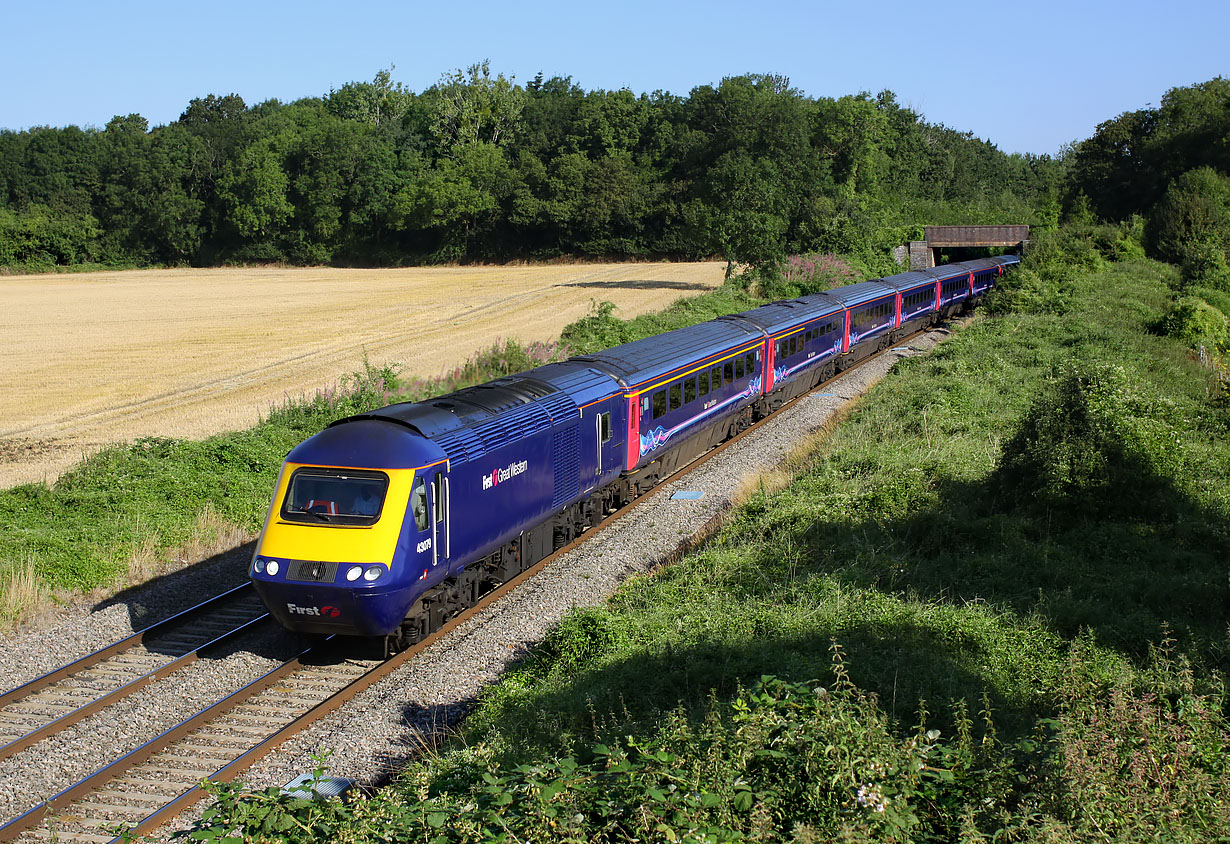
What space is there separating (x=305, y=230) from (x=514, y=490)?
277ft

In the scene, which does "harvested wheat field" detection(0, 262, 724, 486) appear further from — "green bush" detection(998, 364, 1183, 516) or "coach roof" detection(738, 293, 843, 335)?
"green bush" detection(998, 364, 1183, 516)

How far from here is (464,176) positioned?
87188 millimetres

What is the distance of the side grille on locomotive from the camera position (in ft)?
36.3

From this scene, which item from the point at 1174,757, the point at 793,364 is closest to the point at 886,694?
the point at 1174,757

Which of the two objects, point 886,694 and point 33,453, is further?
point 33,453

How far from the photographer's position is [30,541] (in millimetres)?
14859

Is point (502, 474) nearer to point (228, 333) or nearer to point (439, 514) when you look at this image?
point (439, 514)

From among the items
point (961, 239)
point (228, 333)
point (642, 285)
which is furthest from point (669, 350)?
point (961, 239)

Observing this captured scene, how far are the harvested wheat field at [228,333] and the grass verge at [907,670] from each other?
16.0m

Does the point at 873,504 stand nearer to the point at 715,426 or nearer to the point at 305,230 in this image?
the point at 715,426

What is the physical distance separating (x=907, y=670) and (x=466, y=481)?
5.83 metres

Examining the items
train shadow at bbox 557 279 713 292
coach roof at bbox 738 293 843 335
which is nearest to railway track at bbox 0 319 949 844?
coach roof at bbox 738 293 843 335

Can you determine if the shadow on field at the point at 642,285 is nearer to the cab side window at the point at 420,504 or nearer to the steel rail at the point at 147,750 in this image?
the cab side window at the point at 420,504

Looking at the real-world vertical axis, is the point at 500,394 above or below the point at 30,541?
above
